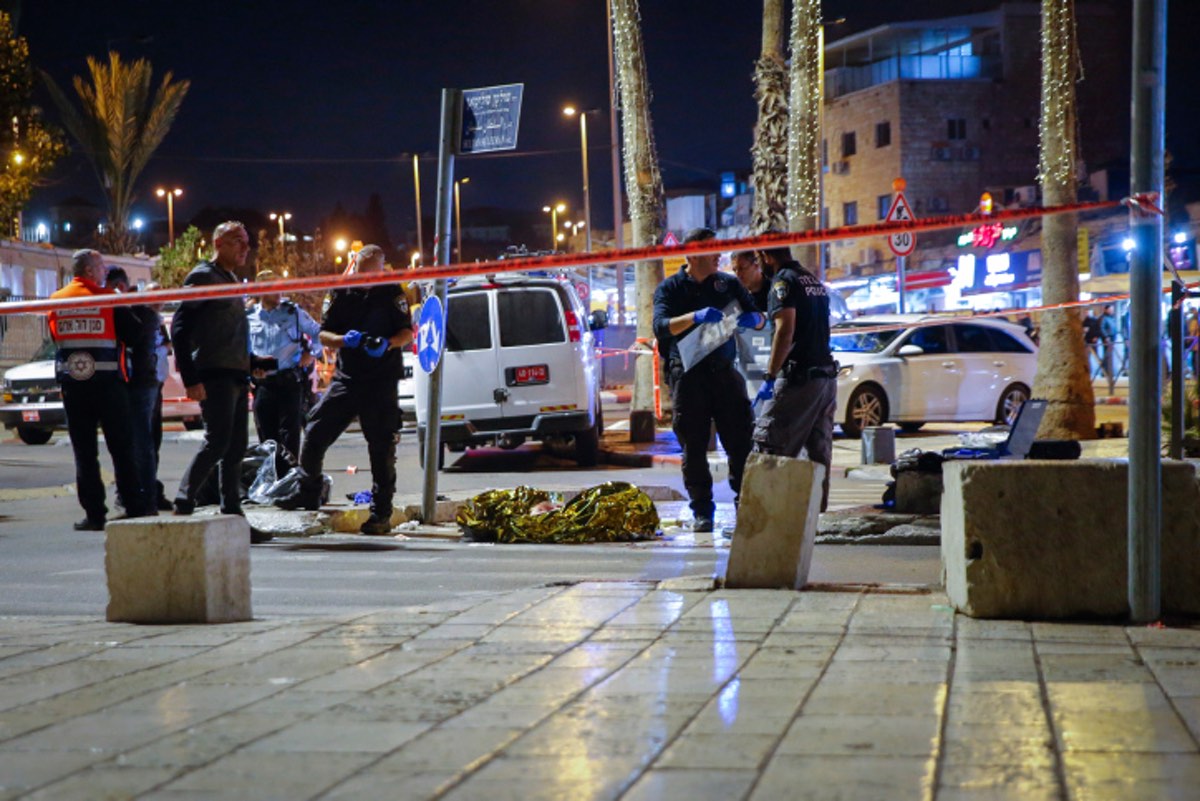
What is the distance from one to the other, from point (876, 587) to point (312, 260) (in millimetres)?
78082

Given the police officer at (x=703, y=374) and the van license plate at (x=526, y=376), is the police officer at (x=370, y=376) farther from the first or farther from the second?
the van license plate at (x=526, y=376)

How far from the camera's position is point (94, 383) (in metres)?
10.7

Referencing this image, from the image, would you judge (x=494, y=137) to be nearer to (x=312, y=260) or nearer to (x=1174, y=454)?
(x=1174, y=454)

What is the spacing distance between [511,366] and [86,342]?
6.40m

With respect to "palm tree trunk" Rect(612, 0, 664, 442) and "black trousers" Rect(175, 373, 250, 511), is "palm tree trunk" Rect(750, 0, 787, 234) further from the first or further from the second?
"black trousers" Rect(175, 373, 250, 511)

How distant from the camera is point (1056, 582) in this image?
5.85 meters

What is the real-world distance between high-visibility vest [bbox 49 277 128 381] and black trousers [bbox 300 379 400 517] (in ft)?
4.96

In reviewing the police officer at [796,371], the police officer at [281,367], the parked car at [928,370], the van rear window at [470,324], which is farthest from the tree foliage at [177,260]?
the police officer at [796,371]

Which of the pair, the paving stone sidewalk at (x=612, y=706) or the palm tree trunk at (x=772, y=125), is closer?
the paving stone sidewalk at (x=612, y=706)

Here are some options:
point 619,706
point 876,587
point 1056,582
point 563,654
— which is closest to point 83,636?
point 563,654

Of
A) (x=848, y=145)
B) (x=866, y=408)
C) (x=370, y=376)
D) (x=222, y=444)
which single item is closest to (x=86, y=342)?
(x=222, y=444)

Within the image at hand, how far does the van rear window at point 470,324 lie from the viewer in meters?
16.6

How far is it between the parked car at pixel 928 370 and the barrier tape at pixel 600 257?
12275 millimetres

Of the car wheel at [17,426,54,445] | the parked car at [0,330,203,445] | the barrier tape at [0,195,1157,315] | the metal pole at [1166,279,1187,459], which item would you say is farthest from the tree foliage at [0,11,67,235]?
the metal pole at [1166,279,1187,459]
